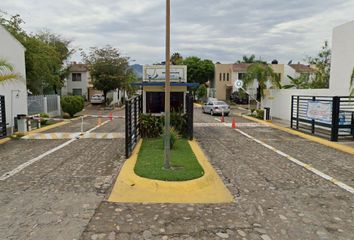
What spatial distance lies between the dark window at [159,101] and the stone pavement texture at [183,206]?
5.63 m

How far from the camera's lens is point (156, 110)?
15.7m

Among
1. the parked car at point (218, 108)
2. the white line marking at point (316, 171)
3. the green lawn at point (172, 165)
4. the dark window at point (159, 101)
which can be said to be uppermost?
the dark window at point (159, 101)

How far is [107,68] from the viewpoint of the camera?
42.4 meters

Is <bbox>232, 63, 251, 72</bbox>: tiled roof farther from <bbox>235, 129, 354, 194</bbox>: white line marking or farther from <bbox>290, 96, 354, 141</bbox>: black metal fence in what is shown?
<bbox>235, 129, 354, 194</bbox>: white line marking

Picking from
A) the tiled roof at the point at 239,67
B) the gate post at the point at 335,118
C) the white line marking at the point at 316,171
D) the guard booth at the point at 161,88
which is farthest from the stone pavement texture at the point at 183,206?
the tiled roof at the point at 239,67

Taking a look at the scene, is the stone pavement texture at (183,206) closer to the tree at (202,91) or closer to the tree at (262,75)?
the tree at (262,75)

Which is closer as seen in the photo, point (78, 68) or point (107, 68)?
point (107, 68)

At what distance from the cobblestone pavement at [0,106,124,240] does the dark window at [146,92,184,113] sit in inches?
152

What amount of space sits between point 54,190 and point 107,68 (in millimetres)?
37200

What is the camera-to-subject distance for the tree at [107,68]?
42.3m

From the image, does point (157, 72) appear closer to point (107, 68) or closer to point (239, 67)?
point (107, 68)

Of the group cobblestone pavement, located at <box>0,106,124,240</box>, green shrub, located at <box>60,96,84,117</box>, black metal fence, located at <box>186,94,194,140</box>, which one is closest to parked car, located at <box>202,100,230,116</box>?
green shrub, located at <box>60,96,84,117</box>

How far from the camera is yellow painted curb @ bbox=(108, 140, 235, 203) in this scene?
6.22 m

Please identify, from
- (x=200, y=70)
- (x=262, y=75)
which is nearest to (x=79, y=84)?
(x=200, y=70)
